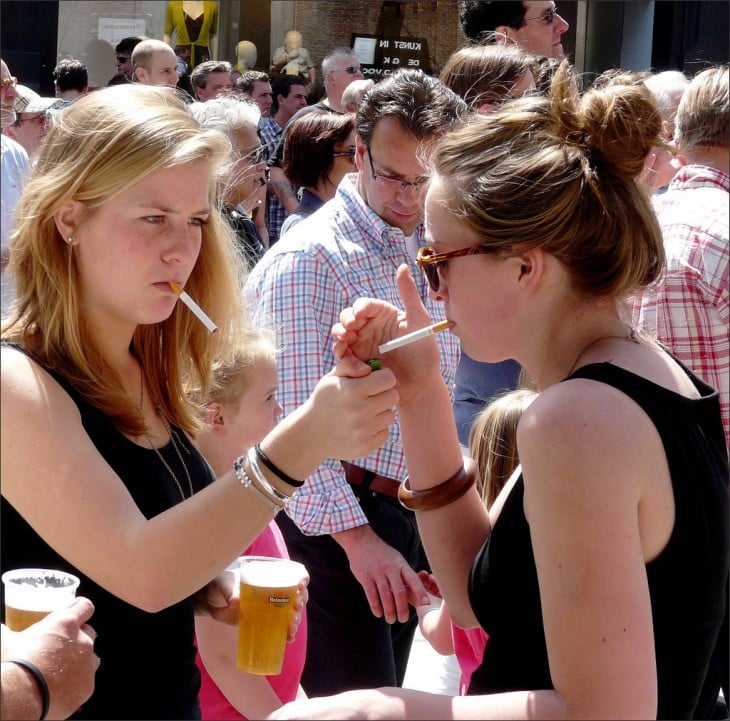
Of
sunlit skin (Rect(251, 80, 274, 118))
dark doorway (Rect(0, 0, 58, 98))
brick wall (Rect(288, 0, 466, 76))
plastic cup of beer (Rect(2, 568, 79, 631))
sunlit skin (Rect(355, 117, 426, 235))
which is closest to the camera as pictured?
plastic cup of beer (Rect(2, 568, 79, 631))

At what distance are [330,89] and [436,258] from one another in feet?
12.7

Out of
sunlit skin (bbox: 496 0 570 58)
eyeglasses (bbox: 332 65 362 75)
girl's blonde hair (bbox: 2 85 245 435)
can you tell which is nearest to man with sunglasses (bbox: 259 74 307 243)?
eyeglasses (bbox: 332 65 362 75)

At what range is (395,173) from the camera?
8.55 ft

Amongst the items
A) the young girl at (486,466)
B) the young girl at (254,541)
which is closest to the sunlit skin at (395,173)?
the young girl at (254,541)

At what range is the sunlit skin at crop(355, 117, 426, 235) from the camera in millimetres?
2600

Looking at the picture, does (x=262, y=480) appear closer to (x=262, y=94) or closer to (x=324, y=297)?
(x=324, y=297)

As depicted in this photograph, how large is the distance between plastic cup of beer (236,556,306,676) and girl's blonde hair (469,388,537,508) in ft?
2.05

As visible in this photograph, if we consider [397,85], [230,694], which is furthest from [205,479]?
[397,85]

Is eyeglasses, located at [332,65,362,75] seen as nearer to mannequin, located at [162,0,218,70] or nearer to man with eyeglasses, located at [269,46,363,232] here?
man with eyeglasses, located at [269,46,363,232]

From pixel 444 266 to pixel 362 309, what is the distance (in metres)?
0.19

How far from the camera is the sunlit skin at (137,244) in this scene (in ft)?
5.19

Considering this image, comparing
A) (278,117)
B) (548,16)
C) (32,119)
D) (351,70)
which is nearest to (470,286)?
(32,119)

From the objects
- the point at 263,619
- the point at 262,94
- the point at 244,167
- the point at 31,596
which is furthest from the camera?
the point at 262,94

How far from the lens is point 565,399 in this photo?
1239 millimetres
